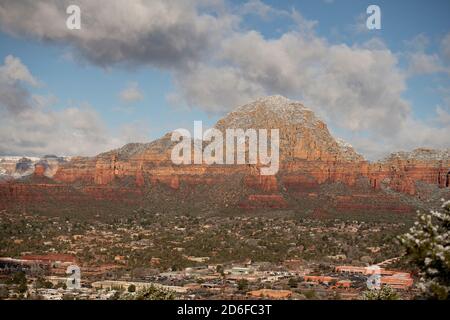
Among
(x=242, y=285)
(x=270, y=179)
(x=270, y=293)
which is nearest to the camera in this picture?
(x=270, y=293)

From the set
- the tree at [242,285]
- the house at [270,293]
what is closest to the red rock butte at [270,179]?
the tree at [242,285]

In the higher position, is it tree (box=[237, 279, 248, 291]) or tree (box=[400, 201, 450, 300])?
tree (box=[400, 201, 450, 300])

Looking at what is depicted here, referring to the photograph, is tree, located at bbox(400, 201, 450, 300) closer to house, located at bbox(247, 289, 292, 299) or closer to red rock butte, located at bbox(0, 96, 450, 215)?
house, located at bbox(247, 289, 292, 299)

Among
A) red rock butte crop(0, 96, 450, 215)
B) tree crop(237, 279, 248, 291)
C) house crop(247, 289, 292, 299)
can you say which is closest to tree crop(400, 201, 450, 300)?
house crop(247, 289, 292, 299)

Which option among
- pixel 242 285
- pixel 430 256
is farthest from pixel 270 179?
pixel 430 256

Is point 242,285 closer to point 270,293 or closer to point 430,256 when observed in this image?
point 270,293
